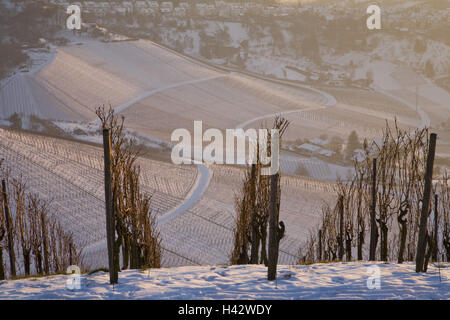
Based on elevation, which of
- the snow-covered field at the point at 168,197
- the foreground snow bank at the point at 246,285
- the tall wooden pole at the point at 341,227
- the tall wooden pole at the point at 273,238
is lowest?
the snow-covered field at the point at 168,197

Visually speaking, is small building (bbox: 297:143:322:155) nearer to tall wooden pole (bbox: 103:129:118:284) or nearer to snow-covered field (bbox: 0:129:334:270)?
snow-covered field (bbox: 0:129:334:270)

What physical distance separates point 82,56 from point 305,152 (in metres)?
27.3

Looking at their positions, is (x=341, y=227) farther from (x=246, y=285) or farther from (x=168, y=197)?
(x=168, y=197)

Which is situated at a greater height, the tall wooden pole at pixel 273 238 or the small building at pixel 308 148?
the tall wooden pole at pixel 273 238

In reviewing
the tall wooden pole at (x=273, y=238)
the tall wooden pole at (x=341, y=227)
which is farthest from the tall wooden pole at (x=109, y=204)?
the tall wooden pole at (x=341, y=227)

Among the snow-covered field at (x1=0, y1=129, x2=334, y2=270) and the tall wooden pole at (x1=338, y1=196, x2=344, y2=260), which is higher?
the tall wooden pole at (x1=338, y1=196, x2=344, y2=260)

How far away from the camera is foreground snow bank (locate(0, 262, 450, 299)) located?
587 cm

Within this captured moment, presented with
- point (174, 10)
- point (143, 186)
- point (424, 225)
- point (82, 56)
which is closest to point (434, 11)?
point (174, 10)

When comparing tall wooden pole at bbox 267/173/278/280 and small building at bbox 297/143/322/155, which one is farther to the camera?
small building at bbox 297/143/322/155

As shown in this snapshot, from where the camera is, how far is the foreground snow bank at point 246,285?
19.3 ft

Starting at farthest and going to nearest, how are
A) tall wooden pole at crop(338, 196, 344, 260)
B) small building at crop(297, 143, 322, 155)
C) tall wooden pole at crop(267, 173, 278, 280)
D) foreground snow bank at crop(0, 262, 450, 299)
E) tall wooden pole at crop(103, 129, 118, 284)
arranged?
small building at crop(297, 143, 322, 155), tall wooden pole at crop(338, 196, 344, 260), tall wooden pole at crop(267, 173, 278, 280), tall wooden pole at crop(103, 129, 118, 284), foreground snow bank at crop(0, 262, 450, 299)

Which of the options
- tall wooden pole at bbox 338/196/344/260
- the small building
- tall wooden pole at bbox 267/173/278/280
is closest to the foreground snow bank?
tall wooden pole at bbox 267/173/278/280

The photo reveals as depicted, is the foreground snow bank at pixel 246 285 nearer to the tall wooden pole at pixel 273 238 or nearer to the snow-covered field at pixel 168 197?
the tall wooden pole at pixel 273 238
